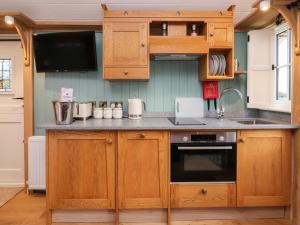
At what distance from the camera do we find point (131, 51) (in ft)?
9.88

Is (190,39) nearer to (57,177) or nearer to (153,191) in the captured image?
(153,191)

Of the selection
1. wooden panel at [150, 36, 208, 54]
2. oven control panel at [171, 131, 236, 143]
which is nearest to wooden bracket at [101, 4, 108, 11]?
wooden panel at [150, 36, 208, 54]

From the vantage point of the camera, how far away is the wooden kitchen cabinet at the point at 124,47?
3.01 meters

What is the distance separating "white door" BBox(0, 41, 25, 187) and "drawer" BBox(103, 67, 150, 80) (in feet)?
4.46

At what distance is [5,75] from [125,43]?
1716mm

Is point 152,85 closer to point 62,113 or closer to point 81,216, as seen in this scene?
point 62,113

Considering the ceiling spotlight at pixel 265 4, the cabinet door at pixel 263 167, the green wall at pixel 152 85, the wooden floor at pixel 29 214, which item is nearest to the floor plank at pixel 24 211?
the wooden floor at pixel 29 214

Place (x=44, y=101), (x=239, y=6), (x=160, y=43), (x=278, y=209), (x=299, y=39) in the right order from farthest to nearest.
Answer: (x=44, y=101) < (x=239, y=6) < (x=160, y=43) < (x=278, y=209) < (x=299, y=39)

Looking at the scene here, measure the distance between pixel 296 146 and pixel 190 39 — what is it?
1.38m

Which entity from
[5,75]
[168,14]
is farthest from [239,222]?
[5,75]

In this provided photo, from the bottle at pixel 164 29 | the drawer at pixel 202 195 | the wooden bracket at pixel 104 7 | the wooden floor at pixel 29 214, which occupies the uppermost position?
the wooden bracket at pixel 104 7

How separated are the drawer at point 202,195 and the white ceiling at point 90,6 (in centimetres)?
181

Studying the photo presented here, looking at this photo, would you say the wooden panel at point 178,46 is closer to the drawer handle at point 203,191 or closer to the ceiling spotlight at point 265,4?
the ceiling spotlight at point 265,4

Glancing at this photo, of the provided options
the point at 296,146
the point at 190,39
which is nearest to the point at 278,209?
the point at 296,146
